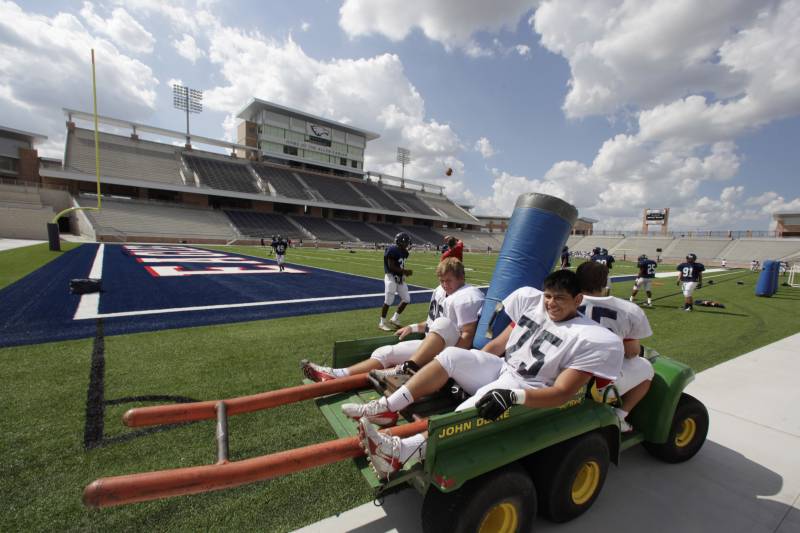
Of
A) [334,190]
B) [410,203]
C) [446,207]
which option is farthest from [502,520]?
[446,207]

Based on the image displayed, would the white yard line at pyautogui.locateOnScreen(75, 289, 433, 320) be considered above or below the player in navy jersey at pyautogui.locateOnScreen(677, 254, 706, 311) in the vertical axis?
below

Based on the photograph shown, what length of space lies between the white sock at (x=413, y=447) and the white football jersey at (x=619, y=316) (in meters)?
1.74

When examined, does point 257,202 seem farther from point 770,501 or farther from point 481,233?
point 770,501

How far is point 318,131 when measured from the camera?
54.1m

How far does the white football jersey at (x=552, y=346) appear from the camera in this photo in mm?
2164

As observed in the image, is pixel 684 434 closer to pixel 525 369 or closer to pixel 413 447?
pixel 525 369

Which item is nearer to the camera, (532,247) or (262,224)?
(532,247)

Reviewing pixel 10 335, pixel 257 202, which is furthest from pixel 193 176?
pixel 10 335

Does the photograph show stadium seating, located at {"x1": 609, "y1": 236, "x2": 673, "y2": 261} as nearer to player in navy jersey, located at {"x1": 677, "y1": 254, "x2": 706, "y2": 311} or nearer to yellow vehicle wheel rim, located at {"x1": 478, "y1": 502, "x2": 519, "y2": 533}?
player in navy jersey, located at {"x1": 677, "y1": 254, "x2": 706, "y2": 311}

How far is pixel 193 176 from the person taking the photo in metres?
41.8

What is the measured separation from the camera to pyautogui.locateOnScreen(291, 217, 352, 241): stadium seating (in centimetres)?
4478

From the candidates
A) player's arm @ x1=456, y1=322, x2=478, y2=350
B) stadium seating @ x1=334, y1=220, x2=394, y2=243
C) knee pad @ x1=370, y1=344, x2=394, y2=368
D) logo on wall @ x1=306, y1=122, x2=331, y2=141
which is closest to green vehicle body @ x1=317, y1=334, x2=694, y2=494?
knee pad @ x1=370, y1=344, x2=394, y2=368

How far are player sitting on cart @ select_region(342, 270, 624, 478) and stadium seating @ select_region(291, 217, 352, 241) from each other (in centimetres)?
4253

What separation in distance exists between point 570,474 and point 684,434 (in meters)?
1.55
